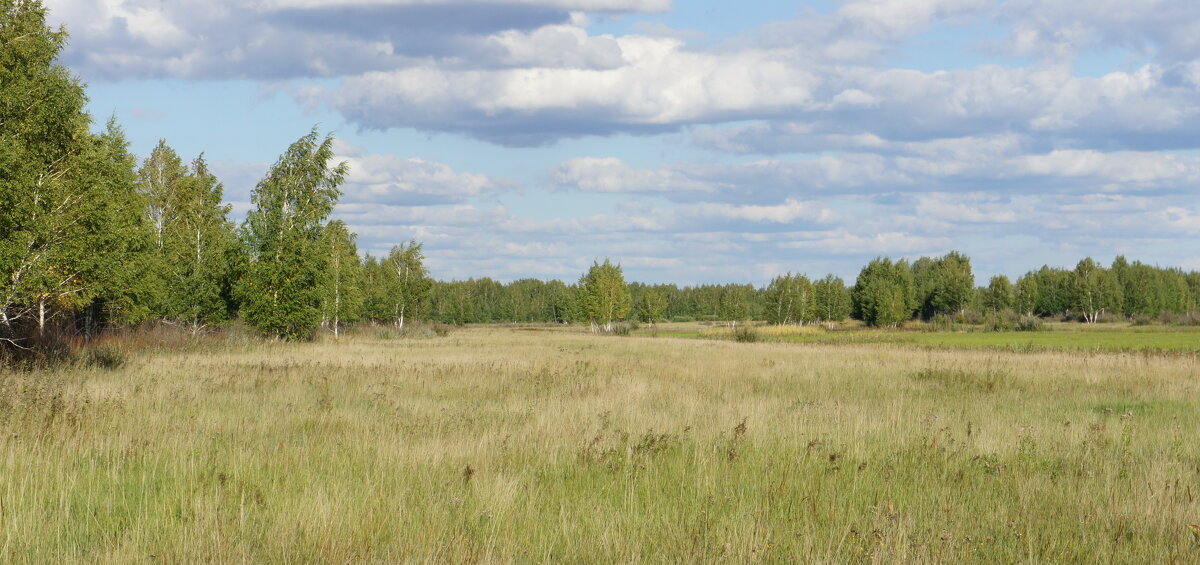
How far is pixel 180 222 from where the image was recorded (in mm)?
48125

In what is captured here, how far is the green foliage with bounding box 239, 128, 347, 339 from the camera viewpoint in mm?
35406

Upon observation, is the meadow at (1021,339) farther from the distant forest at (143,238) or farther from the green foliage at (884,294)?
the distant forest at (143,238)

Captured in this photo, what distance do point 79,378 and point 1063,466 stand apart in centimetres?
1714

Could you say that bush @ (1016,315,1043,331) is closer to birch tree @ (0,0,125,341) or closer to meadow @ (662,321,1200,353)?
meadow @ (662,321,1200,353)

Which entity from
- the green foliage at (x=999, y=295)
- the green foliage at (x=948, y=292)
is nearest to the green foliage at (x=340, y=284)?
the green foliage at (x=948, y=292)

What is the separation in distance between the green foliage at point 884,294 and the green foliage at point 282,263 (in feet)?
319

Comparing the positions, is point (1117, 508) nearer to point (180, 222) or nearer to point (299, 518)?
point (299, 518)

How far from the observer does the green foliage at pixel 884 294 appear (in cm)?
11719

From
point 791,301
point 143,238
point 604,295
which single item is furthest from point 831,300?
point 143,238

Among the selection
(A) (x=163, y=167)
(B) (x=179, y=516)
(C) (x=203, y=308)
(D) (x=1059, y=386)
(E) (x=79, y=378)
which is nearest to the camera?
(B) (x=179, y=516)

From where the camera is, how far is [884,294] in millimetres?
117500

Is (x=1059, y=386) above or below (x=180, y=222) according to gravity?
below

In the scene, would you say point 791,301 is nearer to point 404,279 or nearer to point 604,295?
point 604,295

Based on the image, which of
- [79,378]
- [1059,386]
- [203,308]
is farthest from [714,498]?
[203,308]
